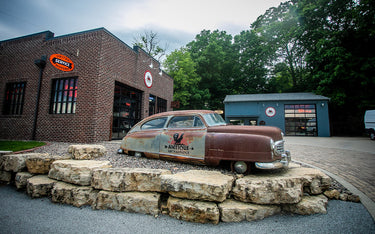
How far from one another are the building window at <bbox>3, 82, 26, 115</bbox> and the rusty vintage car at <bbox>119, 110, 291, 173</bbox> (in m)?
9.08

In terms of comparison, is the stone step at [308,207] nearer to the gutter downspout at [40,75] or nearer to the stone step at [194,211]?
the stone step at [194,211]

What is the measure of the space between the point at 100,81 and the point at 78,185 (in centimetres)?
586

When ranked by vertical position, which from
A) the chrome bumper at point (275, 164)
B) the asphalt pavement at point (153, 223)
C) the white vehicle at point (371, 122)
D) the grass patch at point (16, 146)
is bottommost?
the asphalt pavement at point (153, 223)

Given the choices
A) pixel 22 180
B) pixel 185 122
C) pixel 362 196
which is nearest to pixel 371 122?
pixel 362 196

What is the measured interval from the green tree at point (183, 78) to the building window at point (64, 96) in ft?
49.1

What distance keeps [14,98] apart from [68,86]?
165 inches

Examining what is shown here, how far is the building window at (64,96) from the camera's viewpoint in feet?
26.3

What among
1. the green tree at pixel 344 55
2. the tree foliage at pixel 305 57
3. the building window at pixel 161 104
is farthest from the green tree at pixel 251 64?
the building window at pixel 161 104

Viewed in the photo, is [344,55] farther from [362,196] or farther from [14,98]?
[14,98]

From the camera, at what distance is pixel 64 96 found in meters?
8.20

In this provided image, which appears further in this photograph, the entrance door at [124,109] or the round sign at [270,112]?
the round sign at [270,112]

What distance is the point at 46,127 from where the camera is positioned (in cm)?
814

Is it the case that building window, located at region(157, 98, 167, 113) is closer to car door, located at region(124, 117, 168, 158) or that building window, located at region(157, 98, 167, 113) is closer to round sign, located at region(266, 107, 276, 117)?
car door, located at region(124, 117, 168, 158)

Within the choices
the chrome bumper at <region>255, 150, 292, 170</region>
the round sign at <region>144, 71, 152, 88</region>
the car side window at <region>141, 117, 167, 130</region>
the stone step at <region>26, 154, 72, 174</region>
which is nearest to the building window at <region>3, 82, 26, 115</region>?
the round sign at <region>144, 71, 152, 88</region>
